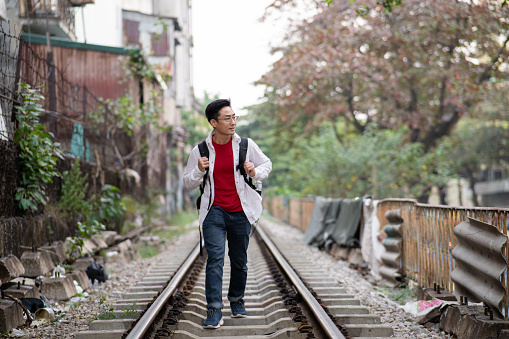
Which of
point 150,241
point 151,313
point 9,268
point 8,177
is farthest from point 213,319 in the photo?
point 150,241

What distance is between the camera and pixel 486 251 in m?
4.67

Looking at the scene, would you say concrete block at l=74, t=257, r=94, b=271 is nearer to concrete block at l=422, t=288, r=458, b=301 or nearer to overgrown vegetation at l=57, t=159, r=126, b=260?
overgrown vegetation at l=57, t=159, r=126, b=260

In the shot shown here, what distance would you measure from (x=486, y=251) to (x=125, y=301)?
3862mm

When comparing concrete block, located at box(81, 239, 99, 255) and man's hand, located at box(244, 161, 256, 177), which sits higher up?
man's hand, located at box(244, 161, 256, 177)

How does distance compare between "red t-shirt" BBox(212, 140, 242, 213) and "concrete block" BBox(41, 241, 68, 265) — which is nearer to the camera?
"red t-shirt" BBox(212, 140, 242, 213)

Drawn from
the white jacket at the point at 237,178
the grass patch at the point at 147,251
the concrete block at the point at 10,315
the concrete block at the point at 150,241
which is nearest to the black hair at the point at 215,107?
the white jacket at the point at 237,178

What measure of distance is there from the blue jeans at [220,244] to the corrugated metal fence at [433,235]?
223cm

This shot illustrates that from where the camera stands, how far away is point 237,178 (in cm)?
475

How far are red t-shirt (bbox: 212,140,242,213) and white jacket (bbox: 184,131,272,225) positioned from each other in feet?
0.16

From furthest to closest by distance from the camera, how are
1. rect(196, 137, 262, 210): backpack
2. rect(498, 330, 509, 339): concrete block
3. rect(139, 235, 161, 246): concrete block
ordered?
rect(139, 235, 161, 246): concrete block < rect(196, 137, 262, 210): backpack < rect(498, 330, 509, 339): concrete block

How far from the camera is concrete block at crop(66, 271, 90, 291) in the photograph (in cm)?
745

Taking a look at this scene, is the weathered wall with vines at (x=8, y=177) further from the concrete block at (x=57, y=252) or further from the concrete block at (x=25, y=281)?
the concrete block at (x=25, y=281)

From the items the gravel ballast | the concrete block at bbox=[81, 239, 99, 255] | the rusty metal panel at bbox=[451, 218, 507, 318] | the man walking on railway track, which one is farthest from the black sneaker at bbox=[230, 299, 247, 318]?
the concrete block at bbox=[81, 239, 99, 255]

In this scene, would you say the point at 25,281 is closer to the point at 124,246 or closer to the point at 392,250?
the point at 124,246
